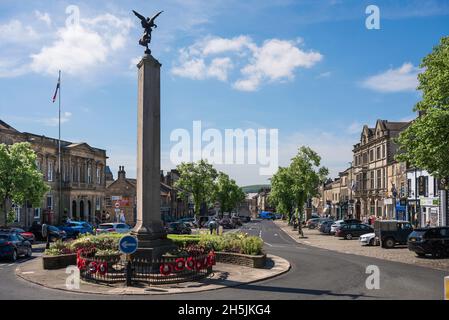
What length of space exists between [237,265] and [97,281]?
6.95 m

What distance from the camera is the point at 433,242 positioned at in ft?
79.6

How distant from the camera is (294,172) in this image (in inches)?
1973

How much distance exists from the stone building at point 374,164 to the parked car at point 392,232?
26.4 meters

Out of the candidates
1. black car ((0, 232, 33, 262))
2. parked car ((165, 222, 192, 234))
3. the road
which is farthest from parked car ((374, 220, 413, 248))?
black car ((0, 232, 33, 262))

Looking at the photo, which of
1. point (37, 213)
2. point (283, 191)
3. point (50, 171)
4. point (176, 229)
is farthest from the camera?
point (283, 191)

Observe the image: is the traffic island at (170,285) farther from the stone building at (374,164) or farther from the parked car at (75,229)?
the stone building at (374,164)

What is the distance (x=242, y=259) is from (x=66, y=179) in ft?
151

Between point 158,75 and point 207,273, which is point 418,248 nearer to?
point 207,273

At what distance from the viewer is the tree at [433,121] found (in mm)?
19922

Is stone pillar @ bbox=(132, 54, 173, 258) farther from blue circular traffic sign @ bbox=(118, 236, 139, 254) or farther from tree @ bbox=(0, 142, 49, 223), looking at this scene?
tree @ bbox=(0, 142, 49, 223)

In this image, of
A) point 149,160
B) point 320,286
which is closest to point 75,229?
point 149,160

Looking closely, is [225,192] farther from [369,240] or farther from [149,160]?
[149,160]

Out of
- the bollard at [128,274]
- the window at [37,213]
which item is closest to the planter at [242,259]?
the bollard at [128,274]
